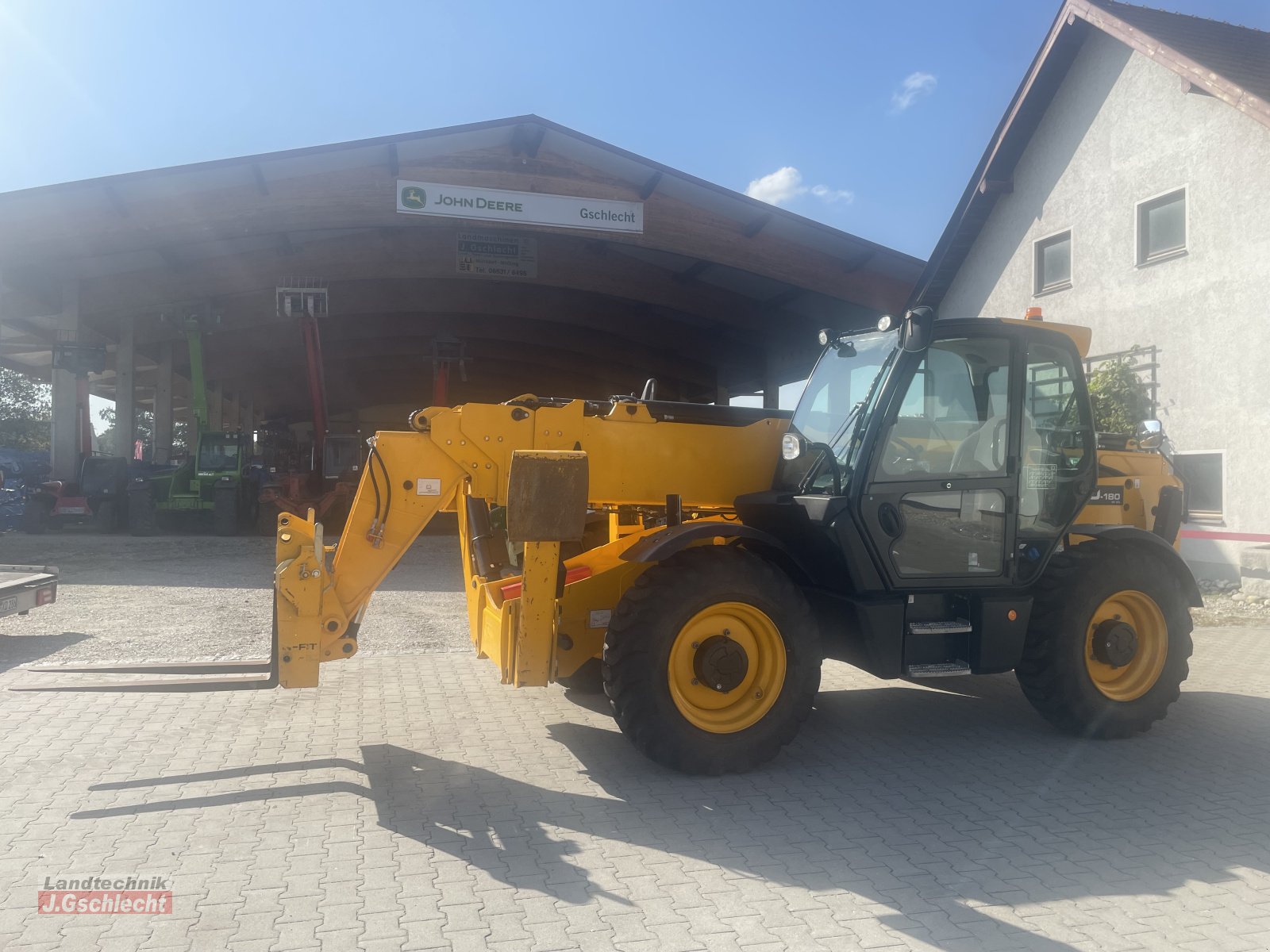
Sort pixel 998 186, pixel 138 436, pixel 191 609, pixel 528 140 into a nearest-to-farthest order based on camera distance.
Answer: pixel 191 609 → pixel 998 186 → pixel 528 140 → pixel 138 436

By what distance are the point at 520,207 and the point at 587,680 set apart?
11.7 m

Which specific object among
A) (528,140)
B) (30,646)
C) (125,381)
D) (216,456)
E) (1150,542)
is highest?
(528,140)

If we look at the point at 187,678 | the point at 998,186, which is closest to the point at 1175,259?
the point at 998,186

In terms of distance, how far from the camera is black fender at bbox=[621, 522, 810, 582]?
5.04m

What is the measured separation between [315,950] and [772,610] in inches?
108

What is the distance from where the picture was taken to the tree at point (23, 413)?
62.0 meters

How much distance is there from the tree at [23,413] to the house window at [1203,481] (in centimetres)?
6551

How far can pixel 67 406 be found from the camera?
2070cm

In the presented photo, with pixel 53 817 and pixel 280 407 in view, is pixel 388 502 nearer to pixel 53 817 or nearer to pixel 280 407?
pixel 53 817

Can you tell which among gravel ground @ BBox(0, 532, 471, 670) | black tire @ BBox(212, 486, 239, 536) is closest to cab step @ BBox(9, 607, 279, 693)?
gravel ground @ BBox(0, 532, 471, 670)

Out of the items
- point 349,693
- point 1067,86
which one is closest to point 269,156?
point 349,693

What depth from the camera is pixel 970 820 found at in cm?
452

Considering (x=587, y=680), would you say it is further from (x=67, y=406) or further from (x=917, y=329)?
(x=67, y=406)

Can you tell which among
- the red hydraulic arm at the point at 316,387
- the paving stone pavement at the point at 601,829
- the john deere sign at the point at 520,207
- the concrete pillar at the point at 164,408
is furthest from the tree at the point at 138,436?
the paving stone pavement at the point at 601,829
